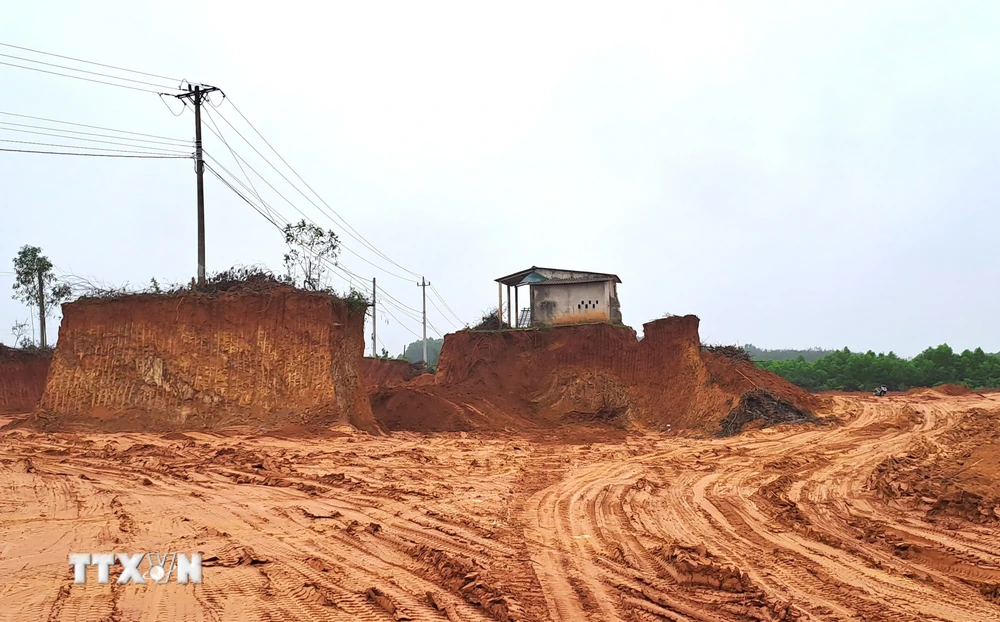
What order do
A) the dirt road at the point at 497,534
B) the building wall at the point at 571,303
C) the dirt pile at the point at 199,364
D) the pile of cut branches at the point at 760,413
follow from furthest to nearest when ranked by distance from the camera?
the building wall at the point at 571,303 < the pile of cut branches at the point at 760,413 < the dirt pile at the point at 199,364 < the dirt road at the point at 497,534

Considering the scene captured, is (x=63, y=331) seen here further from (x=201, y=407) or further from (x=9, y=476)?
(x=9, y=476)

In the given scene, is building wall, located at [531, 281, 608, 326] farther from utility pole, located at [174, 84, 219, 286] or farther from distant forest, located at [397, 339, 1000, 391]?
utility pole, located at [174, 84, 219, 286]

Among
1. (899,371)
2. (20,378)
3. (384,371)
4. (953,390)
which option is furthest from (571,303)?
(20,378)

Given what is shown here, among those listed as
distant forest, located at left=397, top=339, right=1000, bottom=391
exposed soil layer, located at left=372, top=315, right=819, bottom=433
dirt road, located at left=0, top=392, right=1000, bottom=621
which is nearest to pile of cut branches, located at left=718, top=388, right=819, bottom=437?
exposed soil layer, located at left=372, top=315, right=819, bottom=433

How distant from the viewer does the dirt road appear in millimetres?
4871

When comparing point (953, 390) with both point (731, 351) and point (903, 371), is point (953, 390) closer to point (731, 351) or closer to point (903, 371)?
point (903, 371)

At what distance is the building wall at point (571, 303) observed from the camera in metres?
35.8

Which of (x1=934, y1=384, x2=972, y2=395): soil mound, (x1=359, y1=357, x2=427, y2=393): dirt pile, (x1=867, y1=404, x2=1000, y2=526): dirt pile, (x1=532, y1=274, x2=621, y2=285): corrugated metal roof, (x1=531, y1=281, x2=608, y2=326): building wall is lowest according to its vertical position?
(x1=934, y1=384, x2=972, y2=395): soil mound

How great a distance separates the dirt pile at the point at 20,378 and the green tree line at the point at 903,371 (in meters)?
36.9

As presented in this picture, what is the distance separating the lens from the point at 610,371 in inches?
1080

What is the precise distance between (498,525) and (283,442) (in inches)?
382

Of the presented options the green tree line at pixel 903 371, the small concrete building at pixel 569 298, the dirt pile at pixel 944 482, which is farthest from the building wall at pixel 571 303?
the dirt pile at pixel 944 482

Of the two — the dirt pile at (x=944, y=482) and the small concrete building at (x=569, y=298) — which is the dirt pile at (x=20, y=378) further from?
the dirt pile at (x=944, y=482)

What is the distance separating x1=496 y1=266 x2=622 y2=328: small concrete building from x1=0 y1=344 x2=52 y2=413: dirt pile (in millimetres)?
22156
